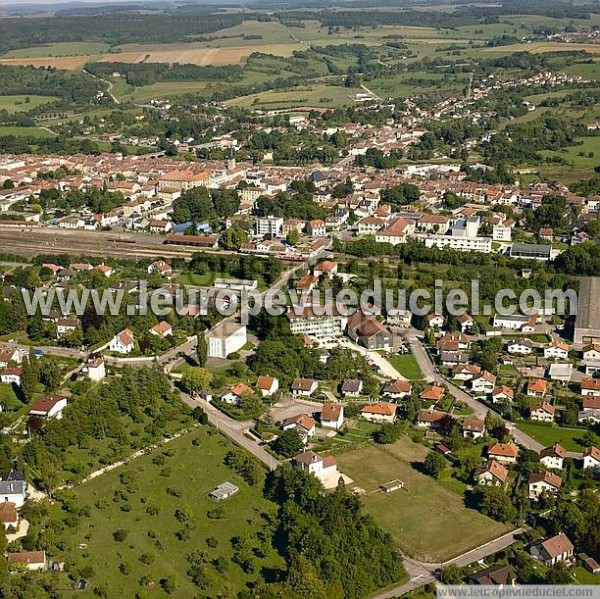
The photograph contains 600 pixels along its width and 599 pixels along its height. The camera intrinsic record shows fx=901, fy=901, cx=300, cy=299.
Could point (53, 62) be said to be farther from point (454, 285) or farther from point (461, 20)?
point (454, 285)

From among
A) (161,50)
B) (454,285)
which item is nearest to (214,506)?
(454,285)

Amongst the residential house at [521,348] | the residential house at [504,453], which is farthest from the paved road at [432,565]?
the residential house at [521,348]

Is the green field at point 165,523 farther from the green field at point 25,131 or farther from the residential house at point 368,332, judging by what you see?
the green field at point 25,131

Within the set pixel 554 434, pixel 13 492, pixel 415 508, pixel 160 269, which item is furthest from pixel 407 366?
pixel 160 269

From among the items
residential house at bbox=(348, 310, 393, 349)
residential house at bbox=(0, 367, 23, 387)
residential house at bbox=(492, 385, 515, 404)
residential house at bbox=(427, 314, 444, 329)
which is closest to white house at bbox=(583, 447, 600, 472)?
residential house at bbox=(492, 385, 515, 404)

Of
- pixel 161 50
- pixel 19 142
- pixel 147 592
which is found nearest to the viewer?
pixel 147 592

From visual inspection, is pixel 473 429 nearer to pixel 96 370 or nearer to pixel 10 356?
pixel 96 370
